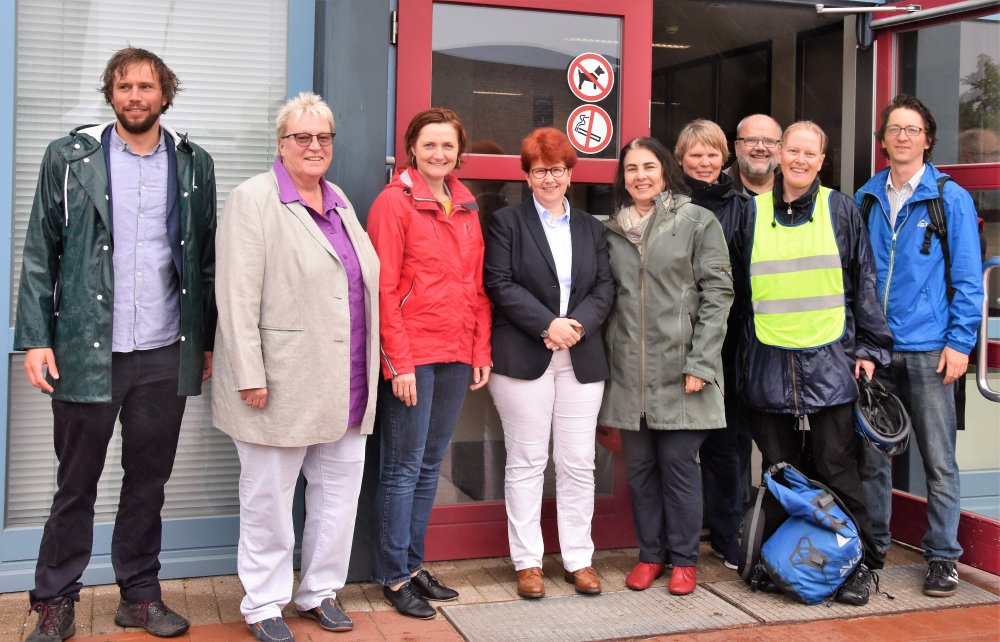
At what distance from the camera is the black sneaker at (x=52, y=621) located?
3561mm

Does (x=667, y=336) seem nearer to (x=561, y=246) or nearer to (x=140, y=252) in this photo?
(x=561, y=246)

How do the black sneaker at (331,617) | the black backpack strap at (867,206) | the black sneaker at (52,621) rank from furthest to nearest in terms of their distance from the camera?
the black backpack strap at (867,206) → the black sneaker at (331,617) → the black sneaker at (52,621)

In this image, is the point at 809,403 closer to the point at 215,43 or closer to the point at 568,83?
the point at 568,83

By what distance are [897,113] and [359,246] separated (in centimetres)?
243

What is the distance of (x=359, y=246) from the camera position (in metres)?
3.77

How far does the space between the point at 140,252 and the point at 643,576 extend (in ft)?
7.93

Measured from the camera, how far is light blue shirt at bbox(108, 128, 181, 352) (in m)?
3.55

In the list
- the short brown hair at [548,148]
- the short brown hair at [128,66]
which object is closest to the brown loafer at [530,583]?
the short brown hair at [548,148]

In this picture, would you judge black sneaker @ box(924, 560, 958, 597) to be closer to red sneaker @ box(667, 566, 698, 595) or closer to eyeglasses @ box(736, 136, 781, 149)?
red sneaker @ box(667, 566, 698, 595)

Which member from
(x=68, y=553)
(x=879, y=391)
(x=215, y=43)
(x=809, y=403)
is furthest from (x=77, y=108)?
(x=879, y=391)

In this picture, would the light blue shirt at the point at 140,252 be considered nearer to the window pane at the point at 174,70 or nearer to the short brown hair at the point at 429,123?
the window pane at the point at 174,70

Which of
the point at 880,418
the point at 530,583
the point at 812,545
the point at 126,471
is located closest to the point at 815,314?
the point at 880,418

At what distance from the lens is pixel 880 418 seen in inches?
169

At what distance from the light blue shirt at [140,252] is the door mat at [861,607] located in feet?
8.22
